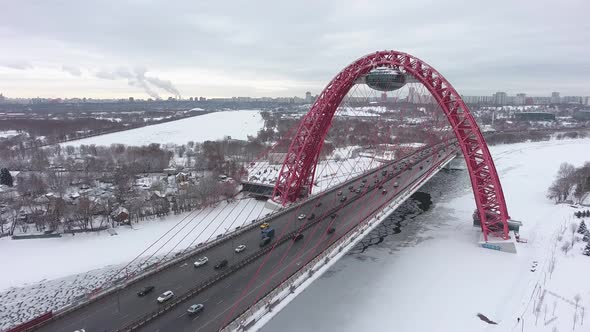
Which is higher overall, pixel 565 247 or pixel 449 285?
pixel 565 247

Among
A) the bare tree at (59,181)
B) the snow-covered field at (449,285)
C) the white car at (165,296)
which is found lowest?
the snow-covered field at (449,285)

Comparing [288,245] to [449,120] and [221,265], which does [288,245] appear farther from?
[449,120]

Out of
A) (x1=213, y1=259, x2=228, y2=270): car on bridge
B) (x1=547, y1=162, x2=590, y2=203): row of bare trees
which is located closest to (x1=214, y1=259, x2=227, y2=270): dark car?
(x1=213, y1=259, x2=228, y2=270): car on bridge

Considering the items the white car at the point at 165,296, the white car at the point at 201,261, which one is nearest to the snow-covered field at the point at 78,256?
the white car at the point at 201,261

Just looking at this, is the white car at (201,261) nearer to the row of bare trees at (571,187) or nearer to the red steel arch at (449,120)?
the red steel arch at (449,120)

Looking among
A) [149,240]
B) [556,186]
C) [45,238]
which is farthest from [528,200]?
[45,238]

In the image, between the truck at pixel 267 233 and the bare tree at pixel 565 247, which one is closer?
the truck at pixel 267 233

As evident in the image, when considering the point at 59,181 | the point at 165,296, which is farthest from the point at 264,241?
the point at 59,181
